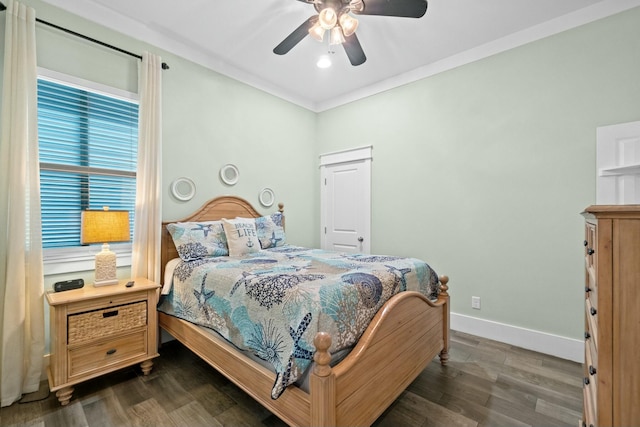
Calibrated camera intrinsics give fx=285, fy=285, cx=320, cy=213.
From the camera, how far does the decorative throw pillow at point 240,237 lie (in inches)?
108

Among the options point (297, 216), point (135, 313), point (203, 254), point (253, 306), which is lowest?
point (135, 313)

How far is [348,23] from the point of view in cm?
197

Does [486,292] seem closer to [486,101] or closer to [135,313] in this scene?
[486,101]

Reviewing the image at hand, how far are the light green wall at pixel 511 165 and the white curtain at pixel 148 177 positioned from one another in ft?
8.33

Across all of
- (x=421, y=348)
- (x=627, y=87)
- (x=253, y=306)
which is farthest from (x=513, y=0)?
(x=253, y=306)

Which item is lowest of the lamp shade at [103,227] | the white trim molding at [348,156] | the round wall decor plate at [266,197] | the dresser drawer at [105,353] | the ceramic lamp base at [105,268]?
the dresser drawer at [105,353]

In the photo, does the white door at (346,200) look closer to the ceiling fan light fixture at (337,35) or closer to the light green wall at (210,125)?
the light green wall at (210,125)

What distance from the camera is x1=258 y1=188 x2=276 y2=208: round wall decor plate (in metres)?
3.71

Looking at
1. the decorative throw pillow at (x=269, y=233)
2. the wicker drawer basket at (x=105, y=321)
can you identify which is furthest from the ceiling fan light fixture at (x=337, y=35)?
the wicker drawer basket at (x=105, y=321)

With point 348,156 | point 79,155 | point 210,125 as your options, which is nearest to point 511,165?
point 348,156

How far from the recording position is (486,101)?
2896mm

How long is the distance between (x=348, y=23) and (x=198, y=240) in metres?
2.14

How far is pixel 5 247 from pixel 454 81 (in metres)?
4.15

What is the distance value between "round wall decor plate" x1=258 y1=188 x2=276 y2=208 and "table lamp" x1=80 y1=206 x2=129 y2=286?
1750 mm
